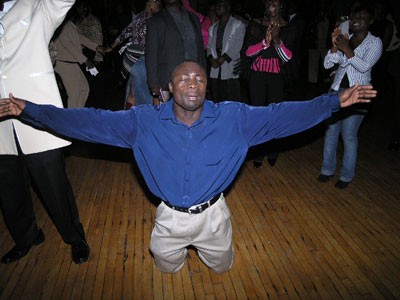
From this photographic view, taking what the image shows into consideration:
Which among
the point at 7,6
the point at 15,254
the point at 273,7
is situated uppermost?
the point at 7,6

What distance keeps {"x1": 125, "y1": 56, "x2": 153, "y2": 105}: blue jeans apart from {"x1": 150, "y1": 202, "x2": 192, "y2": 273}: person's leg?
2.01 metres

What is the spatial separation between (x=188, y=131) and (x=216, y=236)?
73 cm

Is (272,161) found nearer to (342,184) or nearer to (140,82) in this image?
(342,184)

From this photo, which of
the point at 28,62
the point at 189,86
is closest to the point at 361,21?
the point at 189,86

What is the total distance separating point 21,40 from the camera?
6.79 feet

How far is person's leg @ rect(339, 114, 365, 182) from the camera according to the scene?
3.21 metres

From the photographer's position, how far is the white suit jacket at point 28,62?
2057 mm

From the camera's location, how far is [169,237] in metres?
2.19

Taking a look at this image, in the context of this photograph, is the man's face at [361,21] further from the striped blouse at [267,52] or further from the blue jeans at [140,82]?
the blue jeans at [140,82]

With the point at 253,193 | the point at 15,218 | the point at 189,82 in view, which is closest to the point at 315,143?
the point at 253,193

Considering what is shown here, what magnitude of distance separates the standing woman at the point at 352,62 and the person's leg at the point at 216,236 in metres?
1.71

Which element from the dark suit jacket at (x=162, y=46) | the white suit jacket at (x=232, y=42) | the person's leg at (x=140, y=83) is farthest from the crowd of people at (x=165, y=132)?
the white suit jacket at (x=232, y=42)

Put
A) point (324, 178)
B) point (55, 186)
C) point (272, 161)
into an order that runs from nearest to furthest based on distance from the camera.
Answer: point (55, 186) → point (324, 178) → point (272, 161)

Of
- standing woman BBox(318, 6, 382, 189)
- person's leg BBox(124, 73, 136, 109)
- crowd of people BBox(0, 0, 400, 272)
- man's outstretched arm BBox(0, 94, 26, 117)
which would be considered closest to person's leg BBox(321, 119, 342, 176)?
standing woman BBox(318, 6, 382, 189)
